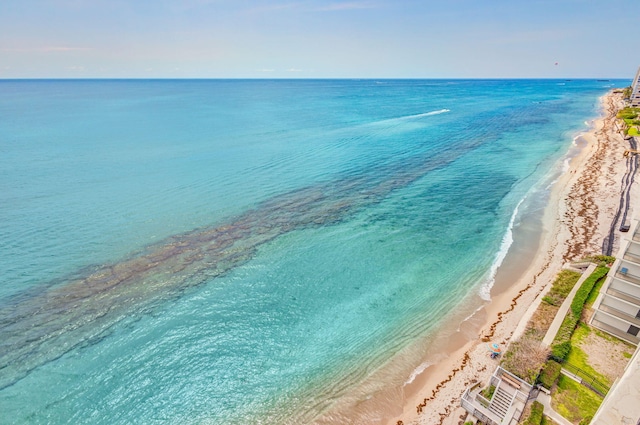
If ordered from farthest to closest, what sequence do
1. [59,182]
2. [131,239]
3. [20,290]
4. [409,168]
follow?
[409,168] < [59,182] < [131,239] < [20,290]

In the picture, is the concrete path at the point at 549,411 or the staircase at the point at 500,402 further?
the staircase at the point at 500,402

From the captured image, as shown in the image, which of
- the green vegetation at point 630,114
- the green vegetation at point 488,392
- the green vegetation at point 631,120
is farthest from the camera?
the green vegetation at point 630,114

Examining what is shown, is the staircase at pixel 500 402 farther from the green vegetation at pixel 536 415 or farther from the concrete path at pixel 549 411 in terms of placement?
the concrete path at pixel 549 411

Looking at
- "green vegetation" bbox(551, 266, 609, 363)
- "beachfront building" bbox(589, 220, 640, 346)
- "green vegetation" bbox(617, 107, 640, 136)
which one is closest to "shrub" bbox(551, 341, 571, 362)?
"green vegetation" bbox(551, 266, 609, 363)

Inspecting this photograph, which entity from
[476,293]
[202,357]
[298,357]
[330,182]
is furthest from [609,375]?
[330,182]

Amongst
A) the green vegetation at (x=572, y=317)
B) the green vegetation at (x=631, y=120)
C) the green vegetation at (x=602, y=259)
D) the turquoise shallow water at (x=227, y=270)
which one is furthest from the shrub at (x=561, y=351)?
the green vegetation at (x=631, y=120)

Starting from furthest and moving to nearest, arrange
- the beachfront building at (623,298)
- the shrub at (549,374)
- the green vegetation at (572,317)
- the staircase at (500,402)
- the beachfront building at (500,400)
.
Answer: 1. the green vegetation at (572,317)
2. the beachfront building at (623,298)
3. the shrub at (549,374)
4. the staircase at (500,402)
5. the beachfront building at (500,400)

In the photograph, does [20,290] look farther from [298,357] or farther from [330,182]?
[330,182]
